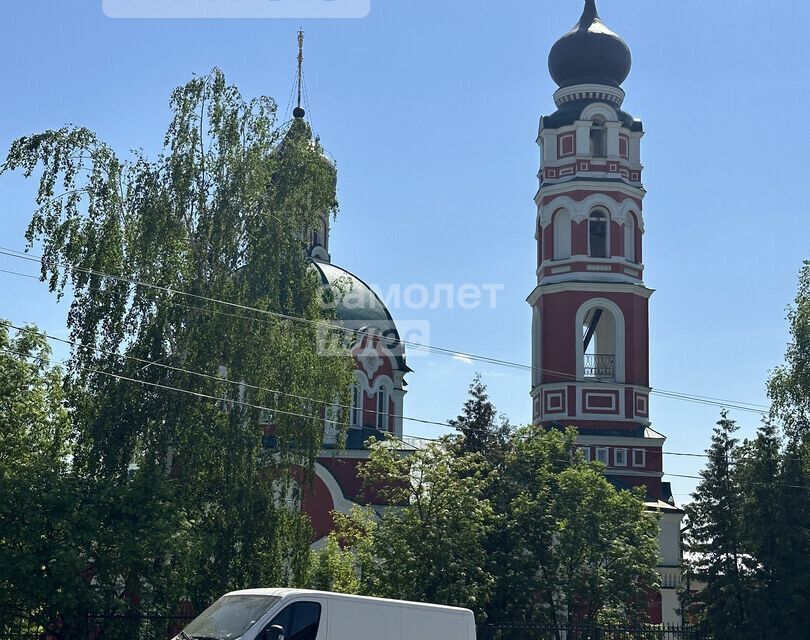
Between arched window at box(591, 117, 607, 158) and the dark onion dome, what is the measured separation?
141cm

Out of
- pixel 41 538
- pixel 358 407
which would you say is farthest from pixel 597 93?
pixel 41 538

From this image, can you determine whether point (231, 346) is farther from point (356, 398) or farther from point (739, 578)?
point (356, 398)

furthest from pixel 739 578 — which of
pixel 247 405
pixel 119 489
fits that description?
pixel 119 489

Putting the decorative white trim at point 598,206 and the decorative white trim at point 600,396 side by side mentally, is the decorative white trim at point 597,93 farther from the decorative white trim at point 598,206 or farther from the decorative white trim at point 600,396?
the decorative white trim at point 600,396

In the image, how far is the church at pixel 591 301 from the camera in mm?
41469

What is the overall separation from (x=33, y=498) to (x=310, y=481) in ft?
18.4

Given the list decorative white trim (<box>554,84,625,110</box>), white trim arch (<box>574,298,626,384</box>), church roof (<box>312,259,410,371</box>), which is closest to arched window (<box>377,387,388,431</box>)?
church roof (<box>312,259,410,371</box>)

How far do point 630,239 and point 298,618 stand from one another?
94.1 ft

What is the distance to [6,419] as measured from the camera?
32312 mm

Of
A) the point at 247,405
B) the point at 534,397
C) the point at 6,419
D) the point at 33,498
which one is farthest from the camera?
the point at 534,397

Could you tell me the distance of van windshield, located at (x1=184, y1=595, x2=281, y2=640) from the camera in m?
16.3

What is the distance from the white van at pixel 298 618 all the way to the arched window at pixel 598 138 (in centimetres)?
2786

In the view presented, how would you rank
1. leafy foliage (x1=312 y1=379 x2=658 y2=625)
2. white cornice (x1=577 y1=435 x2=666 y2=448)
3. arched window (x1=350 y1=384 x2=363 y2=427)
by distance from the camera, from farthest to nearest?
arched window (x1=350 y1=384 x2=363 y2=427), white cornice (x1=577 y1=435 x2=666 y2=448), leafy foliage (x1=312 y1=379 x2=658 y2=625)

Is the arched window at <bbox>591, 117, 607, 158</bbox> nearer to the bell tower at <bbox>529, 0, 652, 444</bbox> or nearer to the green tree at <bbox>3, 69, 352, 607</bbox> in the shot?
the bell tower at <bbox>529, 0, 652, 444</bbox>
